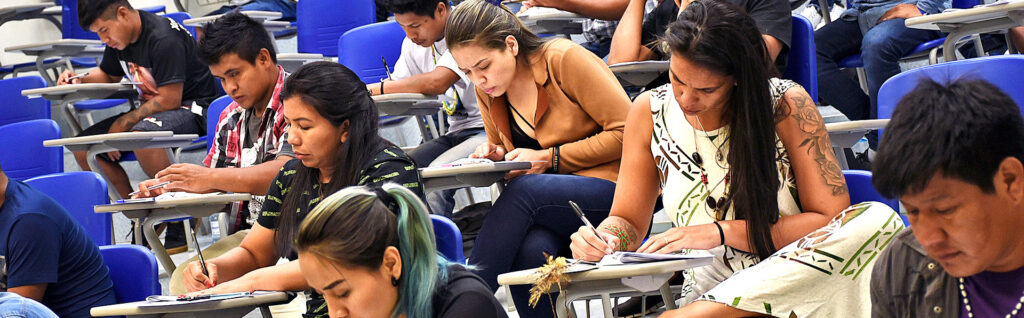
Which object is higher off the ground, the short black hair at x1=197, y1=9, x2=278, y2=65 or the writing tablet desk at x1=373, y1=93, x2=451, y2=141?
the short black hair at x1=197, y1=9, x2=278, y2=65

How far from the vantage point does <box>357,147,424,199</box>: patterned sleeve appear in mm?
2258

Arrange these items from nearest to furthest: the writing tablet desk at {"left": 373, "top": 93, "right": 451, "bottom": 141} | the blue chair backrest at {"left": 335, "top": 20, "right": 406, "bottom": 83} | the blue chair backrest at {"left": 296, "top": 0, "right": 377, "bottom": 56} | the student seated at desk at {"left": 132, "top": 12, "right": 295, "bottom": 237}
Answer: the student seated at desk at {"left": 132, "top": 12, "right": 295, "bottom": 237} < the writing tablet desk at {"left": 373, "top": 93, "right": 451, "bottom": 141} < the blue chair backrest at {"left": 335, "top": 20, "right": 406, "bottom": 83} < the blue chair backrest at {"left": 296, "top": 0, "right": 377, "bottom": 56}

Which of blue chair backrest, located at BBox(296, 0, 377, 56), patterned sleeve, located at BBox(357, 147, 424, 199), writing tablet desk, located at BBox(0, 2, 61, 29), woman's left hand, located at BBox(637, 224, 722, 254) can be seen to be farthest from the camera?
writing tablet desk, located at BBox(0, 2, 61, 29)

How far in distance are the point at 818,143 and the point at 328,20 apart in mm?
3803

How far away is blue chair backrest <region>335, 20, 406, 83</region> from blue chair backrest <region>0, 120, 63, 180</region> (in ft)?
3.77

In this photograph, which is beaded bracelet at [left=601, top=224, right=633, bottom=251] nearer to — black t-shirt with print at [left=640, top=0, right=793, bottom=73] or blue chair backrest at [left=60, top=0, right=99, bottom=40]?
black t-shirt with print at [left=640, top=0, right=793, bottom=73]

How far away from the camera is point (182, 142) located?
4066 mm

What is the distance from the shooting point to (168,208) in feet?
10.0

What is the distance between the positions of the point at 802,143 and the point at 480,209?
5.36 feet

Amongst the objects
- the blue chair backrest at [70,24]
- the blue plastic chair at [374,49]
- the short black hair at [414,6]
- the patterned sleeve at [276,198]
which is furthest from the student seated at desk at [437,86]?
the blue chair backrest at [70,24]

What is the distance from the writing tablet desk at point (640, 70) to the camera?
3.21 meters

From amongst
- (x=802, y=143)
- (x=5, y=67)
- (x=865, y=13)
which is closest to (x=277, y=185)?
(x=802, y=143)

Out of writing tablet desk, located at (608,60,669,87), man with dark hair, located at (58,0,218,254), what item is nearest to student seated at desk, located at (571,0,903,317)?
writing tablet desk, located at (608,60,669,87)

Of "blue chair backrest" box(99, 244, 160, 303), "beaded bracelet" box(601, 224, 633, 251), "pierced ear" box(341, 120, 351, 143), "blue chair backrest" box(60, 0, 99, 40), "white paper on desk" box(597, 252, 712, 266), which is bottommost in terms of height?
"blue chair backrest" box(60, 0, 99, 40)
